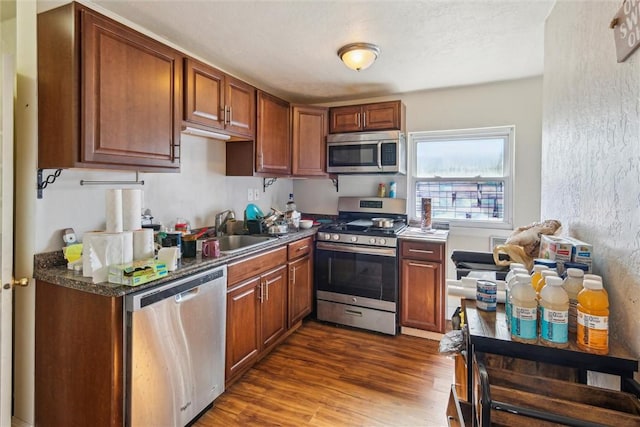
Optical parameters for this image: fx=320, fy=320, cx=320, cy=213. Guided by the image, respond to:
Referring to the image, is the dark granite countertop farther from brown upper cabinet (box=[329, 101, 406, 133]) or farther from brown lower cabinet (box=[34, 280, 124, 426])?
brown upper cabinet (box=[329, 101, 406, 133])

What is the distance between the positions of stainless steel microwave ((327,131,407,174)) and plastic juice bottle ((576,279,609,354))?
229 centimetres

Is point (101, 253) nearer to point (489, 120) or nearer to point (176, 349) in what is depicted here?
point (176, 349)

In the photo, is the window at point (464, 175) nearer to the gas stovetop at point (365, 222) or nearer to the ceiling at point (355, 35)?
the gas stovetop at point (365, 222)

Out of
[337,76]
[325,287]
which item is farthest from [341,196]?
[337,76]

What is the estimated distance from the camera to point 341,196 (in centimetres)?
369

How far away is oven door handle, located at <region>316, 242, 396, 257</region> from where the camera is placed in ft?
9.37

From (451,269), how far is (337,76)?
7.02ft

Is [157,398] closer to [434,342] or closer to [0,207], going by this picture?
[0,207]

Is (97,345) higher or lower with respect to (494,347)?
lower

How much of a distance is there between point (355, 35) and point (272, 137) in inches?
47.4

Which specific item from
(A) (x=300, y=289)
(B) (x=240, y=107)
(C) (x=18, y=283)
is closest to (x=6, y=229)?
(C) (x=18, y=283)

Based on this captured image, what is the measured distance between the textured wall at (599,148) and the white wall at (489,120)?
133 centimetres

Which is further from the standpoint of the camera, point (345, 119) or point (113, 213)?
point (345, 119)

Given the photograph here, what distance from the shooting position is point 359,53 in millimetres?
2211
